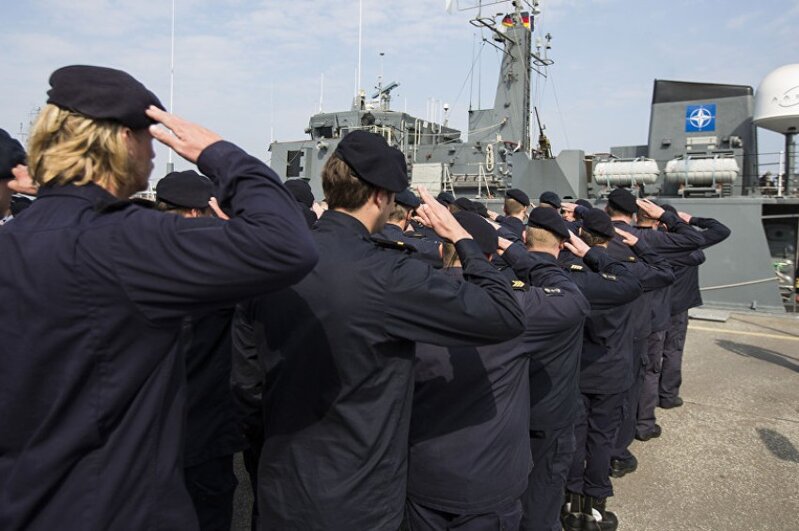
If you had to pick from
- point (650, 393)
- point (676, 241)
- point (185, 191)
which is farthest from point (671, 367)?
point (185, 191)

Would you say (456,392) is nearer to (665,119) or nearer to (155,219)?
(155,219)

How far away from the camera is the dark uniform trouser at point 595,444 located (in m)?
3.64

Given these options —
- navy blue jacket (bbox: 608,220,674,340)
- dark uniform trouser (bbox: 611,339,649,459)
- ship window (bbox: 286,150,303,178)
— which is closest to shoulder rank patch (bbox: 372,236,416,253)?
dark uniform trouser (bbox: 611,339,649,459)

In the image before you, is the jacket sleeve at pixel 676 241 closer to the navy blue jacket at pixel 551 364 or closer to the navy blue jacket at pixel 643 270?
the navy blue jacket at pixel 643 270

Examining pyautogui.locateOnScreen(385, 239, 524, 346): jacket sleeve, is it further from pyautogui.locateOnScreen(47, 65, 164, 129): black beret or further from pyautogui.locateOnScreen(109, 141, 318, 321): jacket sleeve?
pyautogui.locateOnScreen(47, 65, 164, 129): black beret

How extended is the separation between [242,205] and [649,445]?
4.76 m

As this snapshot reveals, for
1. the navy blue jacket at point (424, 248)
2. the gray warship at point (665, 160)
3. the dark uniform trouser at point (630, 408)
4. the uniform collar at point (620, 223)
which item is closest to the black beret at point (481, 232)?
the navy blue jacket at point (424, 248)

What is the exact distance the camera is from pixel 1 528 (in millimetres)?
1196

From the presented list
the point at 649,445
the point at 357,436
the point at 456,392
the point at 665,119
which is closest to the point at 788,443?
the point at 649,445

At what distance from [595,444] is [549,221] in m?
1.62

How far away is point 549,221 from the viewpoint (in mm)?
3041

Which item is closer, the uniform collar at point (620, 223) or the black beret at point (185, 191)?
the black beret at point (185, 191)

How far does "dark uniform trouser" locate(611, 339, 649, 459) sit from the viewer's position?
4.16 meters

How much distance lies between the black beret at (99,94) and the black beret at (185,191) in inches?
54.4
